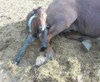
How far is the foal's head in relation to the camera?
6.12 metres

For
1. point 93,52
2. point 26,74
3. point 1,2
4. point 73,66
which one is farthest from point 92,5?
point 1,2

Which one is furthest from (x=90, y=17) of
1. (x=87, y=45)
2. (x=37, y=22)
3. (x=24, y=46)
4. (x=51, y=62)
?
(x=24, y=46)

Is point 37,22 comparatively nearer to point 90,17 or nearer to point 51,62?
point 51,62

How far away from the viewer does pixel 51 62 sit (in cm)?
589

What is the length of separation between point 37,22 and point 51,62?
755 mm

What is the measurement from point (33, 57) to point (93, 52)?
3.33ft

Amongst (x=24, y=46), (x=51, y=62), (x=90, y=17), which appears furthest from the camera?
(x=90, y=17)

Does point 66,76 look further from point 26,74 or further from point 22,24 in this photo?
point 22,24

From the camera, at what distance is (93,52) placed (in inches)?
239

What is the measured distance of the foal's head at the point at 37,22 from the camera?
6.12m

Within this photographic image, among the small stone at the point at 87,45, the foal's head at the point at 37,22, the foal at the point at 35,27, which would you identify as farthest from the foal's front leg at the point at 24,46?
the small stone at the point at 87,45

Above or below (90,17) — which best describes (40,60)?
below

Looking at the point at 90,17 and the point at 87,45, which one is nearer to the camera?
the point at 87,45

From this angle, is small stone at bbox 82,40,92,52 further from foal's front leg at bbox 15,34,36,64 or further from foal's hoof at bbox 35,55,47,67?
foal's front leg at bbox 15,34,36,64
